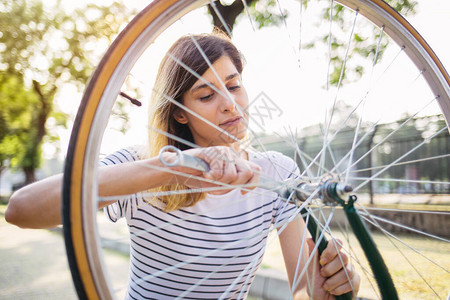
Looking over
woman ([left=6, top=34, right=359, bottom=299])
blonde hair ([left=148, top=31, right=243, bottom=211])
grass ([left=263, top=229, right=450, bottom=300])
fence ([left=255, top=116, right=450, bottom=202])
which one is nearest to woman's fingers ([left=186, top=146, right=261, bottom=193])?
woman ([left=6, top=34, right=359, bottom=299])

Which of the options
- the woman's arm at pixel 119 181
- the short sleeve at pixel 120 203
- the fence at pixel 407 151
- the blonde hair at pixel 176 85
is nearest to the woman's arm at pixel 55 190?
the woman's arm at pixel 119 181

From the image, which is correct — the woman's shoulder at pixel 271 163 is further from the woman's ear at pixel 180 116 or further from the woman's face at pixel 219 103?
the woman's ear at pixel 180 116

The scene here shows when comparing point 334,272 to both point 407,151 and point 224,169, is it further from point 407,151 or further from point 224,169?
point 407,151

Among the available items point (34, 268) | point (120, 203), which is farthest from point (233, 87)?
point (34, 268)

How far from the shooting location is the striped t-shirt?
1494 millimetres

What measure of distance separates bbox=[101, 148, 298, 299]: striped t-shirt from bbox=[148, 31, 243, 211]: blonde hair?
2.7 inches

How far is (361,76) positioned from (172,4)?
499 centimetres

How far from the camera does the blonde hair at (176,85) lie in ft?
5.09

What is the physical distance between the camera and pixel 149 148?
1.59 meters

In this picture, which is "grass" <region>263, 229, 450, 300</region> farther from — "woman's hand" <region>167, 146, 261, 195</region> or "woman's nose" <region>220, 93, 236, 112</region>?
"woman's hand" <region>167, 146, 261, 195</region>

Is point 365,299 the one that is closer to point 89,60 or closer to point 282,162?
point 282,162

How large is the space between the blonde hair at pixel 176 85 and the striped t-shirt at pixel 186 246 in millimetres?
69

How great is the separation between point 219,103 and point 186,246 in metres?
0.59

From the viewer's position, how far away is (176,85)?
1.61 m
